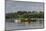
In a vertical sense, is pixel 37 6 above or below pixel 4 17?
above

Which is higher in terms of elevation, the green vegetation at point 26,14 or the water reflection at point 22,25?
the green vegetation at point 26,14

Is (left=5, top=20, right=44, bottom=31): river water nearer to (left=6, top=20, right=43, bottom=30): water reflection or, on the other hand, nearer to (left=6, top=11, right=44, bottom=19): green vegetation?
(left=6, top=20, right=43, bottom=30): water reflection

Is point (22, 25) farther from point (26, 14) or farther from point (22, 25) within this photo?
point (26, 14)

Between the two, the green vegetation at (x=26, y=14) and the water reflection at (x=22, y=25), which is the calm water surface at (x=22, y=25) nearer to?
the water reflection at (x=22, y=25)

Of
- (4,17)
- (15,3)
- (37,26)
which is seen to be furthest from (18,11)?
(37,26)

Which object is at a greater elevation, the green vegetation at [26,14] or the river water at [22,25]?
the green vegetation at [26,14]

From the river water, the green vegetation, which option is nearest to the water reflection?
the river water

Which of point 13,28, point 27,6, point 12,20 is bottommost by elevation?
point 13,28

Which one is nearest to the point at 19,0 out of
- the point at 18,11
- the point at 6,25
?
the point at 18,11

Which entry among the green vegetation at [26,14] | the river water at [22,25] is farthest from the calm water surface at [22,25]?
the green vegetation at [26,14]

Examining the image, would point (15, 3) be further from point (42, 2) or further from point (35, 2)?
point (42, 2)

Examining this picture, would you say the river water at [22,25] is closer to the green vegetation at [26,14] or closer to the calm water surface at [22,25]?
the calm water surface at [22,25]
